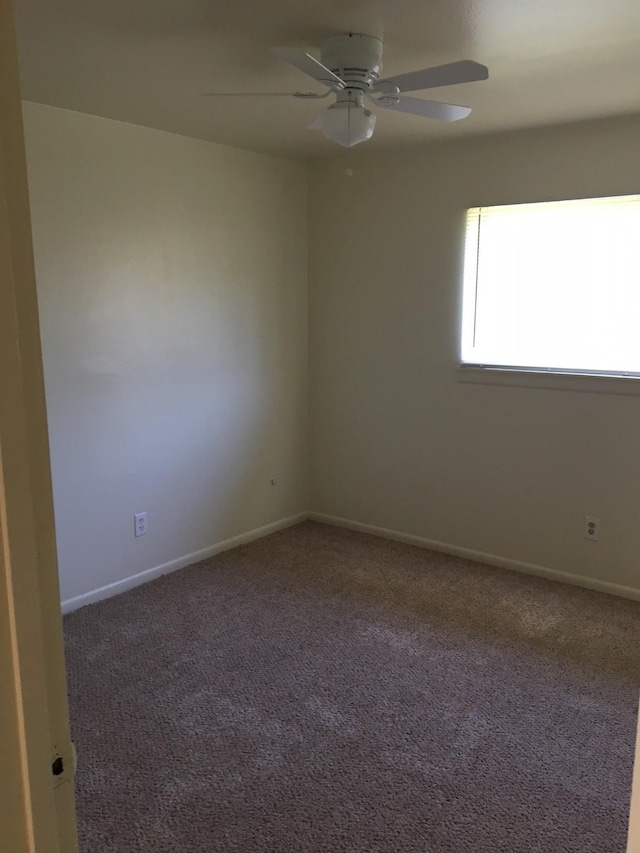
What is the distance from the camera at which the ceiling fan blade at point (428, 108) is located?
236 cm

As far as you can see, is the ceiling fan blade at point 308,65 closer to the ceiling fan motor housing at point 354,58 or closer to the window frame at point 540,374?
the ceiling fan motor housing at point 354,58

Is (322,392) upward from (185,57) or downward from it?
downward

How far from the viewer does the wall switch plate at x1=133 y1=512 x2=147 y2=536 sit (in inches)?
144

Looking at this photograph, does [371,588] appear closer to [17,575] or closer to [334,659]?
[334,659]

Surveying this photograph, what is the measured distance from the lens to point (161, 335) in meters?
3.65

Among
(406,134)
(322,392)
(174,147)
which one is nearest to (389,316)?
(322,392)

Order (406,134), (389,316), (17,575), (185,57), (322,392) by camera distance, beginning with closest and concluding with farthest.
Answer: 1. (17,575)
2. (185,57)
3. (406,134)
4. (389,316)
5. (322,392)

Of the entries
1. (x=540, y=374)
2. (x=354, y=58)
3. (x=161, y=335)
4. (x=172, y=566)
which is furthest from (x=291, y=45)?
(x=172, y=566)

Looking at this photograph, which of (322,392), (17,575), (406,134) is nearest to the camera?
(17,575)

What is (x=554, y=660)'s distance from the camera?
9.61ft

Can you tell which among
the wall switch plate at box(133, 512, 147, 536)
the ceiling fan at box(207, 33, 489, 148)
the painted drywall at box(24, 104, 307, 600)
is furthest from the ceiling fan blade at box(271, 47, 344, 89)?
the wall switch plate at box(133, 512, 147, 536)

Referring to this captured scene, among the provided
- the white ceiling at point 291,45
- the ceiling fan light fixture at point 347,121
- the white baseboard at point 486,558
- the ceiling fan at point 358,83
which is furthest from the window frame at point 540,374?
the ceiling fan light fixture at point 347,121

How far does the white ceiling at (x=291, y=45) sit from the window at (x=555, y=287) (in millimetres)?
514

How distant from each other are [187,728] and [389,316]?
2.67m
